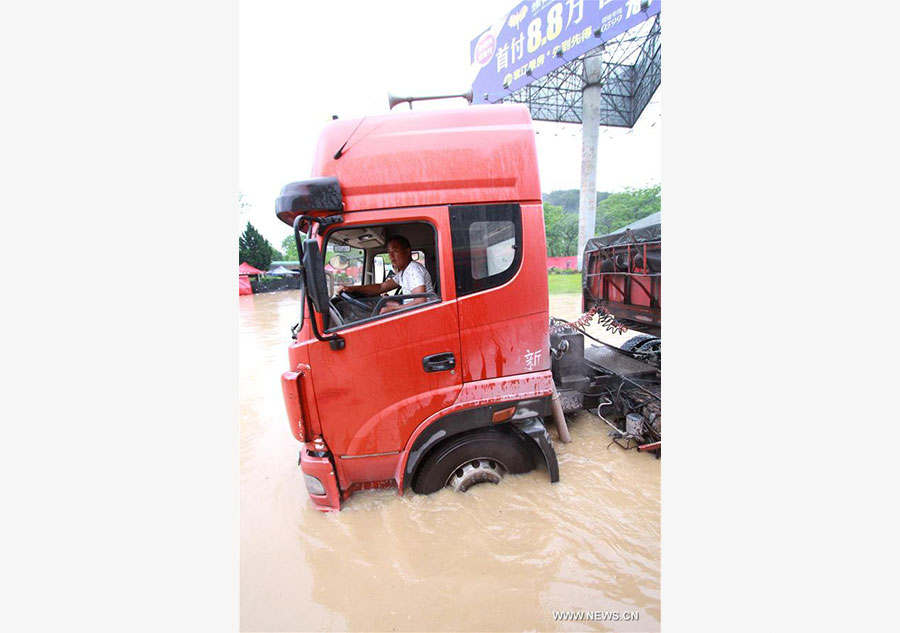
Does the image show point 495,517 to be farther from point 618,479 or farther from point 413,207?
point 413,207

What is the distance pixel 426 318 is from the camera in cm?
227

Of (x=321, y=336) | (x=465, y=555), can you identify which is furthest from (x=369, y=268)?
(x=465, y=555)

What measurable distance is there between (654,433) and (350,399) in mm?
2892

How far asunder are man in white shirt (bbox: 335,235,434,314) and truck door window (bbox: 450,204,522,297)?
39cm

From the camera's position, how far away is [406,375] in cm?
233

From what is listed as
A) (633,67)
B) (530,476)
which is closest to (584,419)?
(530,476)

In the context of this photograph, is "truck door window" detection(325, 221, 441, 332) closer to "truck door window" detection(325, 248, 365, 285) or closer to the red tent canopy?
"truck door window" detection(325, 248, 365, 285)

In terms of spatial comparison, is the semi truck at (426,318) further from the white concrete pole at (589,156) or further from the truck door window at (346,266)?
the white concrete pole at (589,156)

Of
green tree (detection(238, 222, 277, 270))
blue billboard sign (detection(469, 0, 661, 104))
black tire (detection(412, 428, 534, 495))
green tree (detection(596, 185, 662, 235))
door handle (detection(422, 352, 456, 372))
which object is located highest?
blue billboard sign (detection(469, 0, 661, 104))

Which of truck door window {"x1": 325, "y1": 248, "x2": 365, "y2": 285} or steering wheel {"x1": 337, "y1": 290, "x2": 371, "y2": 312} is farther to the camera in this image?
truck door window {"x1": 325, "y1": 248, "x2": 365, "y2": 285}

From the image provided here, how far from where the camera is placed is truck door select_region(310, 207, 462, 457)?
7.39ft

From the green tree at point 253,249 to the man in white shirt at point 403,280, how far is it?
1413 inches

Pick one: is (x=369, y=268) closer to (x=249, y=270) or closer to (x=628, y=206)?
(x=628, y=206)

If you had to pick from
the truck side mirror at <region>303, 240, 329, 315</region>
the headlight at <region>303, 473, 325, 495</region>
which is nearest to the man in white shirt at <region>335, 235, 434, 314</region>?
the truck side mirror at <region>303, 240, 329, 315</region>
